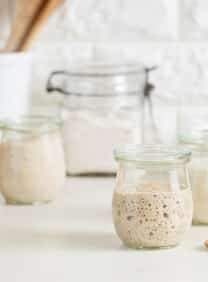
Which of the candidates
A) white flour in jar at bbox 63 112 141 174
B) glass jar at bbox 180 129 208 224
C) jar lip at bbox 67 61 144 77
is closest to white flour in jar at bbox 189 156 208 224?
glass jar at bbox 180 129 208 224

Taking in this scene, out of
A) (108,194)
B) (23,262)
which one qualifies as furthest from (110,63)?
(23,262)

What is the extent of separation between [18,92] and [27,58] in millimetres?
62

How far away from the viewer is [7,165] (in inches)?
47.8

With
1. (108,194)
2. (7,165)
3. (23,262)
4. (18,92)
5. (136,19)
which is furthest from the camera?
(136,19)

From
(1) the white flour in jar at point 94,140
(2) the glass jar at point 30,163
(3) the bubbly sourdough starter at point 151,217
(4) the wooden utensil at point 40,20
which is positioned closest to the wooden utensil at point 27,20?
(4) the wooden utensil at point 40,20

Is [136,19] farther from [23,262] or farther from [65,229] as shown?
[23,262]

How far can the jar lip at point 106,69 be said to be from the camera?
1.54 metres

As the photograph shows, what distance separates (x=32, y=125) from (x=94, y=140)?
0.19 meters

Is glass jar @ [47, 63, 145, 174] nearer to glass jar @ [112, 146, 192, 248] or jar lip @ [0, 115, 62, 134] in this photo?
jar lip @ [0, 115, 62, 134]

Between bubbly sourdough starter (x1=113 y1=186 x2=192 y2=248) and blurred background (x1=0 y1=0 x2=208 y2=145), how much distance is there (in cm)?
61

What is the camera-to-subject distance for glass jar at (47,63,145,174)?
57.5 inches

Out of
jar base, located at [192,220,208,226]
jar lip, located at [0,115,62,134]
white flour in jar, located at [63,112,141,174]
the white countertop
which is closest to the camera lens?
the white countertop

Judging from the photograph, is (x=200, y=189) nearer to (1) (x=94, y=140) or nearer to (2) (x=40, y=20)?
(1) (x=94, y=140)

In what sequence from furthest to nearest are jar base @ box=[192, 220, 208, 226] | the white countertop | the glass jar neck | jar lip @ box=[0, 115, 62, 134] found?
jar lip @ box=[0, 115, 62, 134] → jar base @ box=[192, 220, 208, 226] → the glass jar neck → the white countertop
